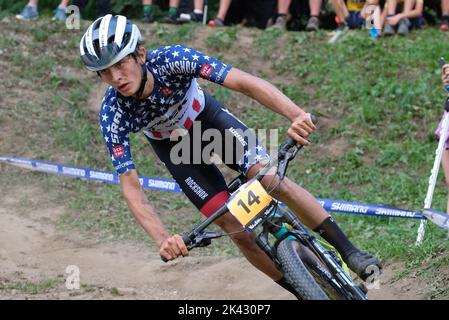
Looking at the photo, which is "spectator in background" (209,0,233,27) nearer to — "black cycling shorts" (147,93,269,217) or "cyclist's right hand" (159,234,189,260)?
"black cycling shorts" (147,93,269,217)

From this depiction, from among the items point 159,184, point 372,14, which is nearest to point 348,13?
point 372,14

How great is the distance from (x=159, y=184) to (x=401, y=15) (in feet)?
15.9

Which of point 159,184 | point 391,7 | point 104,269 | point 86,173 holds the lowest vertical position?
point 104,269

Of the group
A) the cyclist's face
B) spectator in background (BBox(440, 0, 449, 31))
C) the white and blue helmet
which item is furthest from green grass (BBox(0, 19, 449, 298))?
the white and blue helmet

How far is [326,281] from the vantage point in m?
4.66

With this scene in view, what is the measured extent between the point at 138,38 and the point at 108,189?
4770 mm

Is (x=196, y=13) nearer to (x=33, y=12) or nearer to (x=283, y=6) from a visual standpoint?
(x=283, y=6)

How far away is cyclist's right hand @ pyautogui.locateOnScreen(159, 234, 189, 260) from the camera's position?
457 centimetres

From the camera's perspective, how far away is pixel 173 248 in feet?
15.1

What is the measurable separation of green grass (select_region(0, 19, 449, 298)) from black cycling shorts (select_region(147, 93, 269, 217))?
2.35 meters

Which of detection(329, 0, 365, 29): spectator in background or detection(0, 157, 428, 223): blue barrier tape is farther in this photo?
detection(329, 0, 365, 29): spectator in background

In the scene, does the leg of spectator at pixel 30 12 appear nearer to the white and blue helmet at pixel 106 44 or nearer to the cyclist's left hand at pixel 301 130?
the white and blue helmet at pixel 106 44
